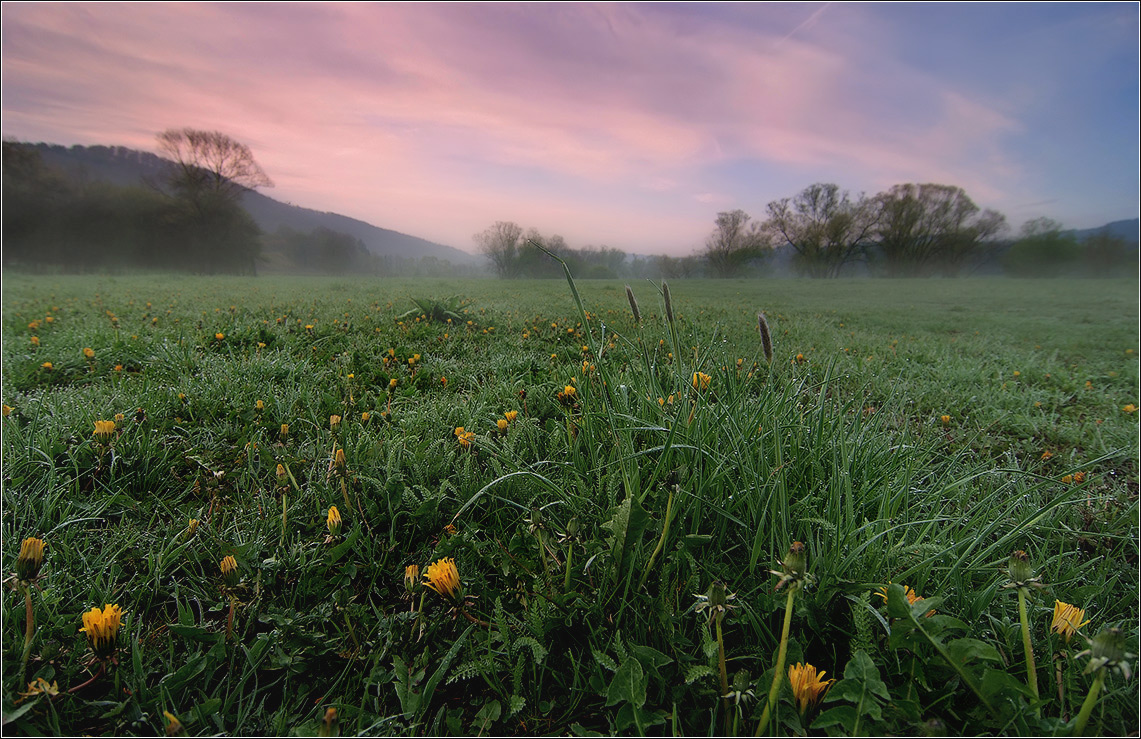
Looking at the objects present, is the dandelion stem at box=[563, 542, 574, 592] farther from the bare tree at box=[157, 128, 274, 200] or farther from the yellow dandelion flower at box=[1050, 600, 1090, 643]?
the bare tree at box=[157, 128, 274, 200]

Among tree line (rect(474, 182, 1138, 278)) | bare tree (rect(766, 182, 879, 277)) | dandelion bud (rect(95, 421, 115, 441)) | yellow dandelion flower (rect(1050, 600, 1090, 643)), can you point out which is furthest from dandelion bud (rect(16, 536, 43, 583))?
bare tree (rect(766, 182, 879, 277))

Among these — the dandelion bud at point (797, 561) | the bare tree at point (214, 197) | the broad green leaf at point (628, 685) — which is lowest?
the broad green leaf at point (628, 685)

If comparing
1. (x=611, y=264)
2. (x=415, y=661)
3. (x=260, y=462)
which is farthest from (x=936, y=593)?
(x=260, y=462)

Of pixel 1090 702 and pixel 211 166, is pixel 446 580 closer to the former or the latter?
pixel 1090 702

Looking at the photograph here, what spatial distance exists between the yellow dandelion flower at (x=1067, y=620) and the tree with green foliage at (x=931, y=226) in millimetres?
4463

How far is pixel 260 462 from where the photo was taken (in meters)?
1.51

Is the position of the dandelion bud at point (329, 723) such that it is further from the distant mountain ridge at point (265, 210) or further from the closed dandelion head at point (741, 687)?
the distant mountain ridge at point (265, 210)

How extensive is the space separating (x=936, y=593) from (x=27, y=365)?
13.8 ft

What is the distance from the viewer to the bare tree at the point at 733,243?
3368mm

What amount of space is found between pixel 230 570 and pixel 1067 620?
5.42 feet

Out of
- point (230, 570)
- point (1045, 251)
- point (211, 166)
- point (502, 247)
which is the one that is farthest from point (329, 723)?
point (211, 166)

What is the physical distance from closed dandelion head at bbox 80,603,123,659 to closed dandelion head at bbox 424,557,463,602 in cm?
56

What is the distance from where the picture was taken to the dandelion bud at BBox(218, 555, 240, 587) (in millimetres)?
869

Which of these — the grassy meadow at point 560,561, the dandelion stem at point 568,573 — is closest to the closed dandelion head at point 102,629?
the grassy meadow at point 560,561
